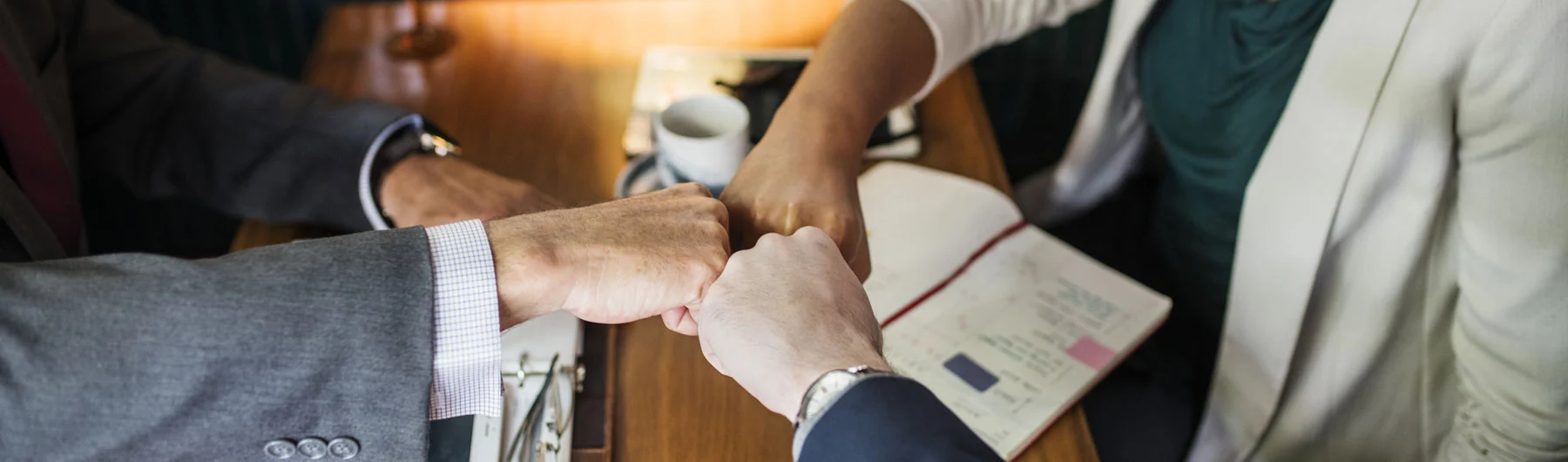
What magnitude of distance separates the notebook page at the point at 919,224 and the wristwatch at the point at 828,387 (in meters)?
0.25

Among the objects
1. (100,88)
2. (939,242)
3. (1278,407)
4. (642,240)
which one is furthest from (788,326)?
(100,88)

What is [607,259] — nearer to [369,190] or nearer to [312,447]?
[312,447]

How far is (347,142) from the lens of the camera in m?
0.92

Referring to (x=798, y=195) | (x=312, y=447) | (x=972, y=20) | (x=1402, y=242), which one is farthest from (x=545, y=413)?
(x=1402, y=242)

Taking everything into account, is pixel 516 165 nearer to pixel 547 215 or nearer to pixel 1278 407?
pixel 547 215

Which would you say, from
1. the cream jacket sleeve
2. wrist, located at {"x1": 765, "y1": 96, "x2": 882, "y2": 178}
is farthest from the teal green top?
wrist, located at {"x1": 765, "y1": 96, "x2": 882, "y2": 178}

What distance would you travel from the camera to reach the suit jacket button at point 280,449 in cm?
58

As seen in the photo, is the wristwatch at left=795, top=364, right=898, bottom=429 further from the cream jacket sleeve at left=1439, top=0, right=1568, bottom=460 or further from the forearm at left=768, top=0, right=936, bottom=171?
the cream jacket sleeve at left=1439, top=0, right=1568, bottom=460

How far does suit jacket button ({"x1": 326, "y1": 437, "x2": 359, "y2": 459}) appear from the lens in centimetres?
58

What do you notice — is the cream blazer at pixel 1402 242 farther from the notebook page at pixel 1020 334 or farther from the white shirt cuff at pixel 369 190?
the white shirt cuff at pixel 369 190

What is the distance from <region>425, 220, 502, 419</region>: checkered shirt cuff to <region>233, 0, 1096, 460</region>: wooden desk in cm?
13

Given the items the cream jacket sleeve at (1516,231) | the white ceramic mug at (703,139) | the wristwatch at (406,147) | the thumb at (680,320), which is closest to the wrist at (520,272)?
Answer: the thumb at (680,320)

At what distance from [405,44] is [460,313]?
74 centimetres

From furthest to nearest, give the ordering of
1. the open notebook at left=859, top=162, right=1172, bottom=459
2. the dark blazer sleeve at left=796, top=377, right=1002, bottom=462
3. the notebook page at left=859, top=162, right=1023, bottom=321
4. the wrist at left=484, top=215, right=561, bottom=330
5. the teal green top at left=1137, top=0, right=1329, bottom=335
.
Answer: the teal green top at left=1137, top=0, right=1329, bottom=335 < the notebook page at left=859, top=162, right=1023, bottom=321 < the open notebook at left=859, top=162, right=1172, bottom=459 < the wrist at left=484, top=215, right=561, bottom=330 < the dark blazer sleeve at left=796, top=377, right=1002, bottom=462
